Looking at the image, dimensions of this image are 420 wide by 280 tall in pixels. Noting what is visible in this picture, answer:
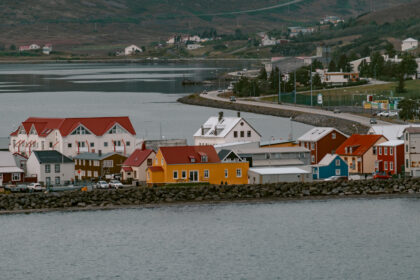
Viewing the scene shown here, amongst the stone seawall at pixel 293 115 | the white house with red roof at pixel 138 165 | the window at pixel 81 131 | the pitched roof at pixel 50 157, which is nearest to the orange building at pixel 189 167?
the white house with red roof at pixel 138 165

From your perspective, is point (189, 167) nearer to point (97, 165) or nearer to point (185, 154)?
point (185, 154)

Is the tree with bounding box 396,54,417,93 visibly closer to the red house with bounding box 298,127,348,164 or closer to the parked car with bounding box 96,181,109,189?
the red house with bounding box 298,127,348,164

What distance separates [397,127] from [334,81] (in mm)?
81503

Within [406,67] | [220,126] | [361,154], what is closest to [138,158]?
[220,126]

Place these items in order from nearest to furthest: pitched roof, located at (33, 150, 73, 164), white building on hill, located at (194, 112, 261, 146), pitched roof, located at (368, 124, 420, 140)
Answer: pitched roof, located at (33, 150, 73, 164) < pitched roof, located at (368, 124, 420, 140) < white building on hill, located at (194, 112, 261, 146)

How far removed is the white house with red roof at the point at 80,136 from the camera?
58.7m

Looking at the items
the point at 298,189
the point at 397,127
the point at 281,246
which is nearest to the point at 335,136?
the point at 397,127

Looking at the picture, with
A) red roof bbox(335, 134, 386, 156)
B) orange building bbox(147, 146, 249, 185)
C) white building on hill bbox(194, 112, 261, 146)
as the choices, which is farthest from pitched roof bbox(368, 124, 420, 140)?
orange building bbox(147, 146, 249, 185)

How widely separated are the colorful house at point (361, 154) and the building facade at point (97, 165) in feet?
40.8

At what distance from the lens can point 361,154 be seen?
179ft

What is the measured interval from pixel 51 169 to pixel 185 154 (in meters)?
7.37

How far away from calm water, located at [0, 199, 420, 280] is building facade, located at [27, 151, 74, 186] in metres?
6.46

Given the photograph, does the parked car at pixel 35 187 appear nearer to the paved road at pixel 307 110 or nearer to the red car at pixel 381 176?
the red car at pixel 381 176

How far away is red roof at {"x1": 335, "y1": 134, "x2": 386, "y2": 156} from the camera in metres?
54.9
